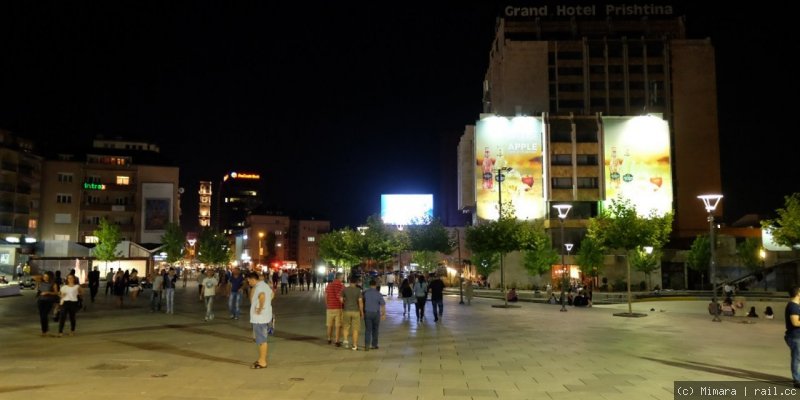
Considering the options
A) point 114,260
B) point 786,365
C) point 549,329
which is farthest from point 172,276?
point 114,260

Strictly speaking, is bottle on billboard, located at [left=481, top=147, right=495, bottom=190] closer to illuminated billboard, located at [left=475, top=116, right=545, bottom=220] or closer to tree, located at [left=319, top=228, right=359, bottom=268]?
illuminated billboard, located at [left=475, top=116, right=545, bottom=220]

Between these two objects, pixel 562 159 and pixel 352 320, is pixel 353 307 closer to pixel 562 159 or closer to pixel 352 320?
pixel 352 320

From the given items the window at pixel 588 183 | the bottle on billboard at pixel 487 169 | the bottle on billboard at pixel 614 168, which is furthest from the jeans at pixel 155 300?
the bottle on billboard at pixel 614 168

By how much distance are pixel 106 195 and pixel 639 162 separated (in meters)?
66.5

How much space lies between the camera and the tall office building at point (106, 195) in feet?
240

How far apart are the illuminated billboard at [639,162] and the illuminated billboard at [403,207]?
2965cm

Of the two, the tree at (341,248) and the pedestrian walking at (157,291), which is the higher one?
the tree at (341,248)

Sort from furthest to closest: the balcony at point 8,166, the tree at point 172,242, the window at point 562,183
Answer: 1. the tree at point 172,242
2. the window at point 562,183
3. the balcony at point 8,166

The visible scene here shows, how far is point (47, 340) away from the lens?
1498cm

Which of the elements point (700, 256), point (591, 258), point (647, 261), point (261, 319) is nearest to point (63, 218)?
point (591, 258)

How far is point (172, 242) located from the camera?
237ft

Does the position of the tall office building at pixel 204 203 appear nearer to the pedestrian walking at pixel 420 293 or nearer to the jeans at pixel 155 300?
the jeans at pixel 155 300

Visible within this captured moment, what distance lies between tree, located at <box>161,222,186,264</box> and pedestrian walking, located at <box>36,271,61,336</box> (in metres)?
56.4

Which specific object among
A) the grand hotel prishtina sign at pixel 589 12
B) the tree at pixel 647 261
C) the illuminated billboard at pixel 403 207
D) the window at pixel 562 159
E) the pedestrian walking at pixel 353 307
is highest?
the grand hotel prishtina sign at pixel 589 12
